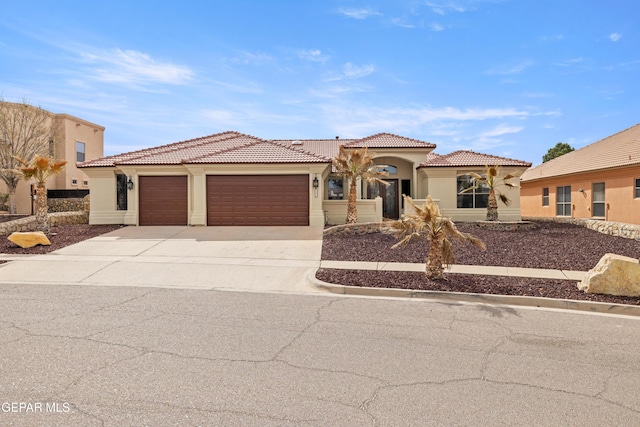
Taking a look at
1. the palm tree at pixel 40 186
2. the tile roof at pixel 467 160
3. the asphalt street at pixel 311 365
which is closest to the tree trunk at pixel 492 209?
the tile roof at pixel 467 160

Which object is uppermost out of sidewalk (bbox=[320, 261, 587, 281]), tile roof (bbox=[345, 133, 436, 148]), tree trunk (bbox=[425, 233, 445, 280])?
tile roof (bbox=[345, 133, 436, 148])

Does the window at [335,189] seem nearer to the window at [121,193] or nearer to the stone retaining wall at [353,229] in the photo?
the stone retaining wall at [353,229]

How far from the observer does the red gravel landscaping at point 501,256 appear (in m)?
8.69

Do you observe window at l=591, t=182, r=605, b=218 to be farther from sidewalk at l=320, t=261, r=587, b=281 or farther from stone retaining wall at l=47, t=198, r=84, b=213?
stone retaining wall at l=47, t=198, r=84, b=213

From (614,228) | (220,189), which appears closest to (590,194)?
(614,228)

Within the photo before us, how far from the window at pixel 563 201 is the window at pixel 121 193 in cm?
2579

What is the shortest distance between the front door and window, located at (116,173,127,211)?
13.6 meters

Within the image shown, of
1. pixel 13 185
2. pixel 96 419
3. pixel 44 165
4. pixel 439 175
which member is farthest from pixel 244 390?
pixel 13 185

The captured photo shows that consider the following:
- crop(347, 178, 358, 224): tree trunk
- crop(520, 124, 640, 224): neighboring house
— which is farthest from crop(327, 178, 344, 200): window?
crop(520, 124, 640, 224): neighboring house

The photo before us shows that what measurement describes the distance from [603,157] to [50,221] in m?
29.3

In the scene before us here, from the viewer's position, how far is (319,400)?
3771 millimetres

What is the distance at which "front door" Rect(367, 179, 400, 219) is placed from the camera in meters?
24.7

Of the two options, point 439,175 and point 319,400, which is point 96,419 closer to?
point 319,400

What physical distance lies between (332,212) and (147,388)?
16.5 meters
